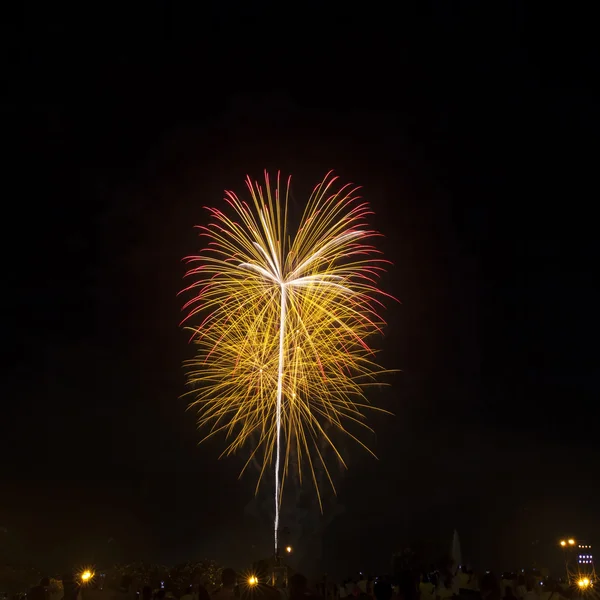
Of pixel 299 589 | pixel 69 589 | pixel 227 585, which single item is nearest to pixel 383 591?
pixel 299 589

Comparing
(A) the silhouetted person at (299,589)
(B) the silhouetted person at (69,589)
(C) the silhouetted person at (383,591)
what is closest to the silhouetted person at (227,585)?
(A) the silhouetted person at (299,589)

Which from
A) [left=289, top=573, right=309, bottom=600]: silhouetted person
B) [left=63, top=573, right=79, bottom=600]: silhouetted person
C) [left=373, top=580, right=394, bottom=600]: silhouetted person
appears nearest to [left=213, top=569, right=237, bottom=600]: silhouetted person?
[left=289, top=573, right=309, bottom=600]: silhouetted person

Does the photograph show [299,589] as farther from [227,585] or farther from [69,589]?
[69,589]

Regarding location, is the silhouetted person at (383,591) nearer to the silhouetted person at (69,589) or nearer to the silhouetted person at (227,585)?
the silhouetted person at (227,585)

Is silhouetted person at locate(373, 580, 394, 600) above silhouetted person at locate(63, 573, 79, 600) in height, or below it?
above

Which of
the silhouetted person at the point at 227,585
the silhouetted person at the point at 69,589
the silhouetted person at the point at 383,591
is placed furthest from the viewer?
the silhouetted person at the point at 69,589

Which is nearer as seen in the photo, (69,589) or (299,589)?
(299,589)

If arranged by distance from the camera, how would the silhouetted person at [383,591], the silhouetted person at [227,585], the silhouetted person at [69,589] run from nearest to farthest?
the silhouetted person at [383,591] < the silhouetted person at [227,585] < the silhouetted person at [69,589]

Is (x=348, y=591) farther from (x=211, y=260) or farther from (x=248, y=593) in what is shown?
(x=211, y=260)

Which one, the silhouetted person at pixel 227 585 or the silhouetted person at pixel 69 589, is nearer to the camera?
the silhouetted person at pixel 227 585

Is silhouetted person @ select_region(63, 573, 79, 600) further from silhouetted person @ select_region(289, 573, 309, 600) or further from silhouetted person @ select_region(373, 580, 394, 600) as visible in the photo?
silhouetted person @ select_region(373, 580, 394, 600)

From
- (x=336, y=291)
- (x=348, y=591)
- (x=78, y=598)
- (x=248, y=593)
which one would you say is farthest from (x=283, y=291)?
(x=248, y=593)
